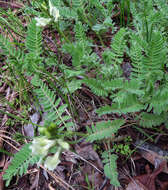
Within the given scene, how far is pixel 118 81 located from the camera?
1.77 metres

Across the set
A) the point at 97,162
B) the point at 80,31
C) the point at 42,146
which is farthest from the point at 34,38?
the point at 97,162

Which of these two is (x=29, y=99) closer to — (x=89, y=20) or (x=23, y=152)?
(x=23, y=152)

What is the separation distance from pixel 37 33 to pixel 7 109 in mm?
1242

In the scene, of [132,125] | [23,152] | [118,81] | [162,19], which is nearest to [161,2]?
[162,19]

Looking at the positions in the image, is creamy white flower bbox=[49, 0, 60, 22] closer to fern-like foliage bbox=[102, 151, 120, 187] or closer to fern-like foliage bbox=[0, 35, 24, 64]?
fern-like foliage bbox=[0, 35, 24, 64]

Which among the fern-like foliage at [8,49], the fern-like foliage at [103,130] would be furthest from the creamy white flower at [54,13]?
the fern-like foliage at [103,130]

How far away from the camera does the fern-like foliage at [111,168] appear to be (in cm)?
184

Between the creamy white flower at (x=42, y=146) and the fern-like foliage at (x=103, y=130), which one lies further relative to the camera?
the fern-like foliage at (x=103, y=130)

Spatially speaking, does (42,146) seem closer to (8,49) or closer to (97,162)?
(97,162)

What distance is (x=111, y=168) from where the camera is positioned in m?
1.92

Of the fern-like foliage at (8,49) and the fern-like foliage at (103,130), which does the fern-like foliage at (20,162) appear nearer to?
the fern-like foliage at (103,130)

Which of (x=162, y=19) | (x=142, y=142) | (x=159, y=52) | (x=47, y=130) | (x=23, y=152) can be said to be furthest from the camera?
(x=162, y=19)

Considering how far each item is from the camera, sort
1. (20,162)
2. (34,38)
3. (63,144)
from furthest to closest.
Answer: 1. (34,38)
2. (20,162)
3. (63,144)

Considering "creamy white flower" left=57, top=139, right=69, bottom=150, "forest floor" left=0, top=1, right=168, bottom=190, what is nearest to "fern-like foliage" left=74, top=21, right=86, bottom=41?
"forest floor" left=0, top=1, right=168, bottom=190
